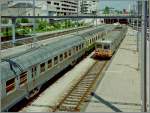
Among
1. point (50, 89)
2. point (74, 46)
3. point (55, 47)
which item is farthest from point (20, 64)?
point (74, 46)

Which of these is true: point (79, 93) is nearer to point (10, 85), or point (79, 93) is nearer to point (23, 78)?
point (23, 78)

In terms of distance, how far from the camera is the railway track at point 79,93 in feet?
51.4

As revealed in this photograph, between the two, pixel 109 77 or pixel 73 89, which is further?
pixel 109 77

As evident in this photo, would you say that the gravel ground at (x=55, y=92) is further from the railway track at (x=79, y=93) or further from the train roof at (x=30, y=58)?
the train roof at (x=30, y=58)

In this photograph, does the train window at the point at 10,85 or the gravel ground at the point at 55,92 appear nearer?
the train window at the point at 10,85

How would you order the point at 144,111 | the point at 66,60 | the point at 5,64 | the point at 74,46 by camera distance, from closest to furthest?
the point at 144,111, the point at 5,64, the point at 66,60, the point at 74,46

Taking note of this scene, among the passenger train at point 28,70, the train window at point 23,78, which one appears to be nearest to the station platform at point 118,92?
the passenger train at point 28,70

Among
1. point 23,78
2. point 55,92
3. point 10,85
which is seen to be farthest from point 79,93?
point 10,85

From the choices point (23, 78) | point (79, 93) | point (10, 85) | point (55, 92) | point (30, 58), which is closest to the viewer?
point (10, 85)

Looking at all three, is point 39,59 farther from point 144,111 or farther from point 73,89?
point 144,111

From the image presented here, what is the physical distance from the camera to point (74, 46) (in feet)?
90.2

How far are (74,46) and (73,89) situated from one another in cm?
852

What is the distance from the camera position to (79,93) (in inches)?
734

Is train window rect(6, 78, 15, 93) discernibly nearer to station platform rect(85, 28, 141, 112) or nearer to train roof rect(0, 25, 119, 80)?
train roof rect(0, 25, 119, 80)
